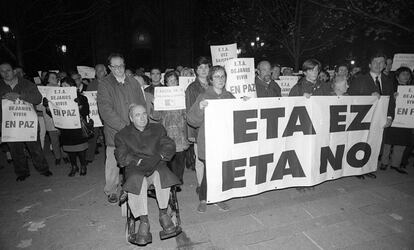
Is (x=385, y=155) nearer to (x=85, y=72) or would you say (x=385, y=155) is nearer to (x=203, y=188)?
(x=203, y=188)

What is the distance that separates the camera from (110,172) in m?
4.26

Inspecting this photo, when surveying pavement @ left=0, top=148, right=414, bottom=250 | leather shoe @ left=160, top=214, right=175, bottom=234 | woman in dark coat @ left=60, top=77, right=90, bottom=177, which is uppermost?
woman in dark coat @ left=60, top=77, right=90, bottom=177

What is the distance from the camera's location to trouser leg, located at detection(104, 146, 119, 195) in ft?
13.9

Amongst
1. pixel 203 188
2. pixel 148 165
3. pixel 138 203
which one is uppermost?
pixel 148 165

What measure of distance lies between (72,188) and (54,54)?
25297 mm

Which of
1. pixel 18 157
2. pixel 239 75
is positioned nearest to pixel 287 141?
pixel 239 75

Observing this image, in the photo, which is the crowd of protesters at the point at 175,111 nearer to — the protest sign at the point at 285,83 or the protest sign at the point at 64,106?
the protest sign at the point at 64,106

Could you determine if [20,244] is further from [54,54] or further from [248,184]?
[54,54]

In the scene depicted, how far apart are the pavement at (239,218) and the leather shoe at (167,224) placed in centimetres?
20

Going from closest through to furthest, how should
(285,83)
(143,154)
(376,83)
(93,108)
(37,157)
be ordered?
1. (143,154)
2. (376,83)
3. (37,157)
4. (93,108)
5. (285,83)

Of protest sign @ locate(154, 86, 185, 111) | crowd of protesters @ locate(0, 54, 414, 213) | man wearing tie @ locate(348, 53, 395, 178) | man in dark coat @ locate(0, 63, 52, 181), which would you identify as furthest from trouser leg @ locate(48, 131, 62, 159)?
man wearing tie @ locate(348, 53, 395, 178)

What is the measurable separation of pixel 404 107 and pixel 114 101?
5265 mm

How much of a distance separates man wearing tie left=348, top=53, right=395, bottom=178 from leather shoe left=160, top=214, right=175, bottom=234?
160 inches

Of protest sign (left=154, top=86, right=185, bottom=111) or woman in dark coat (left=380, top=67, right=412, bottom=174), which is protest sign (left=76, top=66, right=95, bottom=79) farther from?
woman in dark coat (left=380, top=67, right=412, bottom=174)
